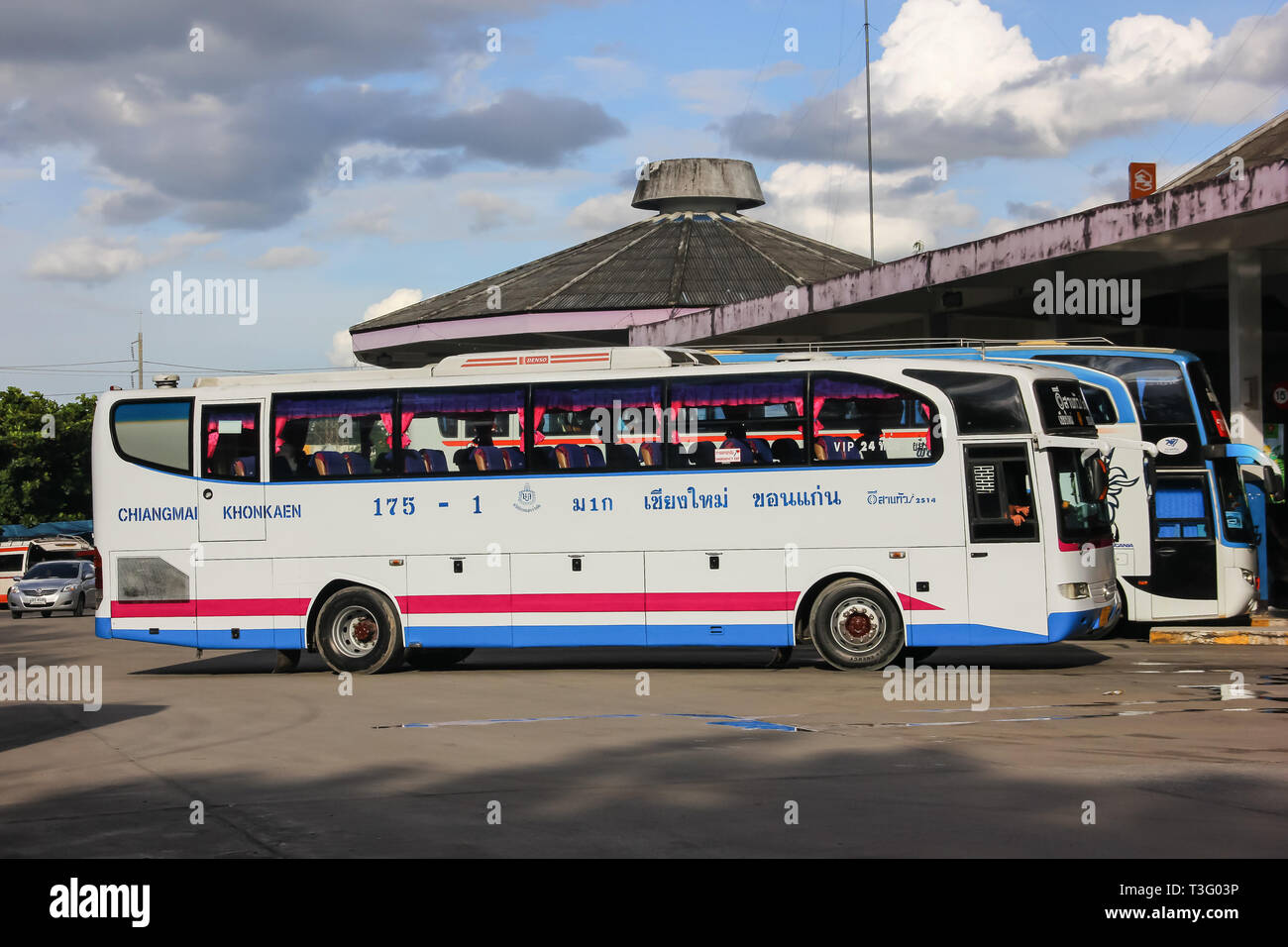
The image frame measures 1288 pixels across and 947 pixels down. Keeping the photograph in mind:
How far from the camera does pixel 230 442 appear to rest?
17.7 m

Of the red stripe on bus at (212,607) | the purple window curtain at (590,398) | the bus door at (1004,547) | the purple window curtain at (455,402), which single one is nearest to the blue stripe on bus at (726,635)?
the bus door at (1004,547)

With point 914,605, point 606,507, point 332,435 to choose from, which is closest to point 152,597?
point 332,435

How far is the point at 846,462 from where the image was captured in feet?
53.3

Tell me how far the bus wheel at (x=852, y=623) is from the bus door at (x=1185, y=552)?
20.0 feet

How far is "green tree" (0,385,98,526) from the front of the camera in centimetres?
6219

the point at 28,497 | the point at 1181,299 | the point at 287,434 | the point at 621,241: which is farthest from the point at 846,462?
the point at 28,497

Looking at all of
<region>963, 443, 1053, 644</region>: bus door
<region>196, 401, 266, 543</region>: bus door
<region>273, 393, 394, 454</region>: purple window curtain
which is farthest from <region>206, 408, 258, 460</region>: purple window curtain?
<region>963, 443, 1053, 644</region>: bus door

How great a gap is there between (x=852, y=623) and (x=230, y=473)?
7.38 meters

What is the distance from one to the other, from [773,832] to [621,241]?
1772 inches

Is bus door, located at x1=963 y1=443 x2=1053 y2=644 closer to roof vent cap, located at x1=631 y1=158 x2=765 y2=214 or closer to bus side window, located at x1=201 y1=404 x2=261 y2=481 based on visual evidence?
bus side window, located at x1=201 y1=404 x2=261 y2=481

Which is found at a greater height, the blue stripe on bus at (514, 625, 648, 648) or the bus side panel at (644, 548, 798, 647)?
the bus side panel at (644, 548, 798, 647)

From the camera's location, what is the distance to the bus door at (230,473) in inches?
692
